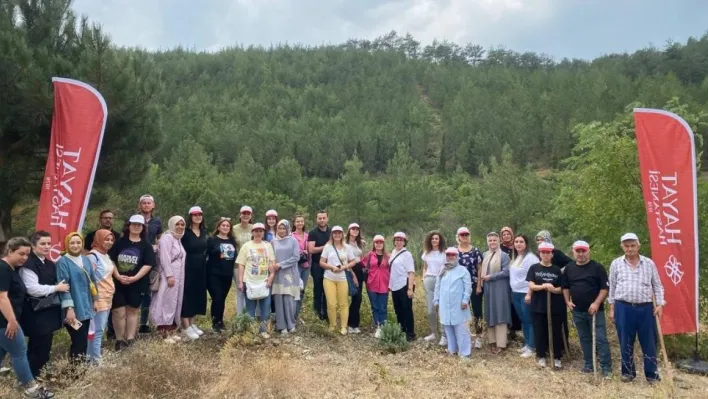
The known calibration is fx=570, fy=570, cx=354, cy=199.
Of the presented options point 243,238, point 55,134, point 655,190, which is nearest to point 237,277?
point 243,238

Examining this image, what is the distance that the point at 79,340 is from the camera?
542cm

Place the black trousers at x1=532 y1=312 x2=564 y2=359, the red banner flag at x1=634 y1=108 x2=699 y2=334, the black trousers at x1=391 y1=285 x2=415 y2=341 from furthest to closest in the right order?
the black trousers at x1=391 y1=285 x2=415 y2=341 < the black trousers at x1=532 y1=312 x2=564 y2=359 < the red banner flag at x1=634 y1=108 x2=699 y2=334

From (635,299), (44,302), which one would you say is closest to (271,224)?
(44,302)

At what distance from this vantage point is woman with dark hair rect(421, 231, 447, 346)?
7531mm

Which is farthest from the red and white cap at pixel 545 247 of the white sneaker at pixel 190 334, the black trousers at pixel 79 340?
the black trousers at pixel 79 340

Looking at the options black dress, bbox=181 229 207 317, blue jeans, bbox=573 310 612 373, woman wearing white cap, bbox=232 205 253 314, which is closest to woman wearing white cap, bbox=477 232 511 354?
blue jeans, bbox=573 310 612 373

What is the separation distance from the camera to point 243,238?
294 inches

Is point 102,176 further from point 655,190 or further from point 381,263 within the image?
point 655,190

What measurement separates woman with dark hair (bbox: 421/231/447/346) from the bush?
59 cm

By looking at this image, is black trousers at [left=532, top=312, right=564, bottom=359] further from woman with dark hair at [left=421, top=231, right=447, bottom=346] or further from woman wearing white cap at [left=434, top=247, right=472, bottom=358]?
woman with dark hair at [left=421, top=231, right=447, bottom=346]

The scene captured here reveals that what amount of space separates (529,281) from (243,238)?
361 centimetres

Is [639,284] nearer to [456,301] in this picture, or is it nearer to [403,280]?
[456,301]

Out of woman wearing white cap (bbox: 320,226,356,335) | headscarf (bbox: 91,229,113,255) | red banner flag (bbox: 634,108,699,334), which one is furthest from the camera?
woman wearing white cap (bbox: 320,226,356,335)

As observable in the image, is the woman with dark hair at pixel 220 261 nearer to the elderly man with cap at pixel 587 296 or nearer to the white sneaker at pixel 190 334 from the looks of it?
the white sneaker at pixel 190 334
